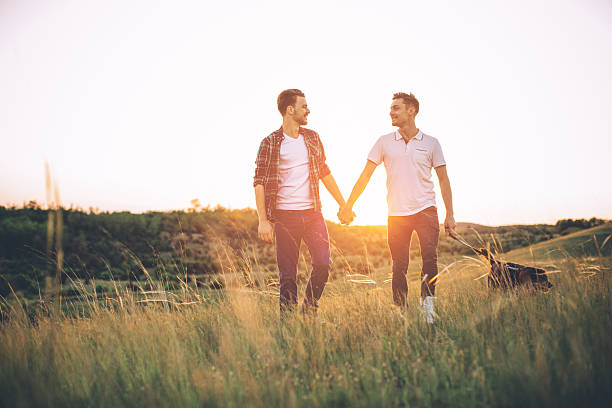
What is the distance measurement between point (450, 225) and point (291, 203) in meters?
1.73

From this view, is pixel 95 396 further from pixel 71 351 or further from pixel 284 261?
pixel 284 261

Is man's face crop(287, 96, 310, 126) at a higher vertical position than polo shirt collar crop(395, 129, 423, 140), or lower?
higher

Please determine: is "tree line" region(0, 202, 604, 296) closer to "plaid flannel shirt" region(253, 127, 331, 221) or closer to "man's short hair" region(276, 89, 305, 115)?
"plaid flannel shirt" region(253, 127, 331, 221)

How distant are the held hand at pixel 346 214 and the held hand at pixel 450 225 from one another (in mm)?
1005

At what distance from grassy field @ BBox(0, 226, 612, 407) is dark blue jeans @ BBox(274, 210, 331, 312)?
1.07ft

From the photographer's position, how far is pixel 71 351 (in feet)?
9.98

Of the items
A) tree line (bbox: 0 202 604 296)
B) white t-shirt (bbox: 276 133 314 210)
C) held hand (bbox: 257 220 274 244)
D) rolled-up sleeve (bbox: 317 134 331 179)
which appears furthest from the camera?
tree line (bbox: 0 202 604 296)

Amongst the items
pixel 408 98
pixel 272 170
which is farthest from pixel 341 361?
pixel 408 98

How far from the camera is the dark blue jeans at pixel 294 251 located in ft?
11.8

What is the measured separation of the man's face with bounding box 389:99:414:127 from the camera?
157 inches

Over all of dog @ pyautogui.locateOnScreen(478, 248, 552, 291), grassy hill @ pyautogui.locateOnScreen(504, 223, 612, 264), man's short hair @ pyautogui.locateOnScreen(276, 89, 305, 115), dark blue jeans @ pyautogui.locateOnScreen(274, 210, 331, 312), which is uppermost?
man's short hair @ pyautogui.locateOnScreen(276, 89, 305, 115)

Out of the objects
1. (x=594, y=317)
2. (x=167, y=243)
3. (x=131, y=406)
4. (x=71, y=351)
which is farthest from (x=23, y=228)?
(x=594, y=317)

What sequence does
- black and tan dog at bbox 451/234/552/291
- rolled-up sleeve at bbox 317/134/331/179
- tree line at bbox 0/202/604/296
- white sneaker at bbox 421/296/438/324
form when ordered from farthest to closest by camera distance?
1. tree line at bbox 0/202/604/296
2. black and tan dog at bbox 451/234/552/291
3. rolled-up sleeve at bbox 317/134/331/179
4. white sneaker at bbox 421/296/438/324

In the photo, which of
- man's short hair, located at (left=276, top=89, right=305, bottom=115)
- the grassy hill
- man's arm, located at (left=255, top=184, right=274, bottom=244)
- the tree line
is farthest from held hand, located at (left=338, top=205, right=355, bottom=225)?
the tree line
